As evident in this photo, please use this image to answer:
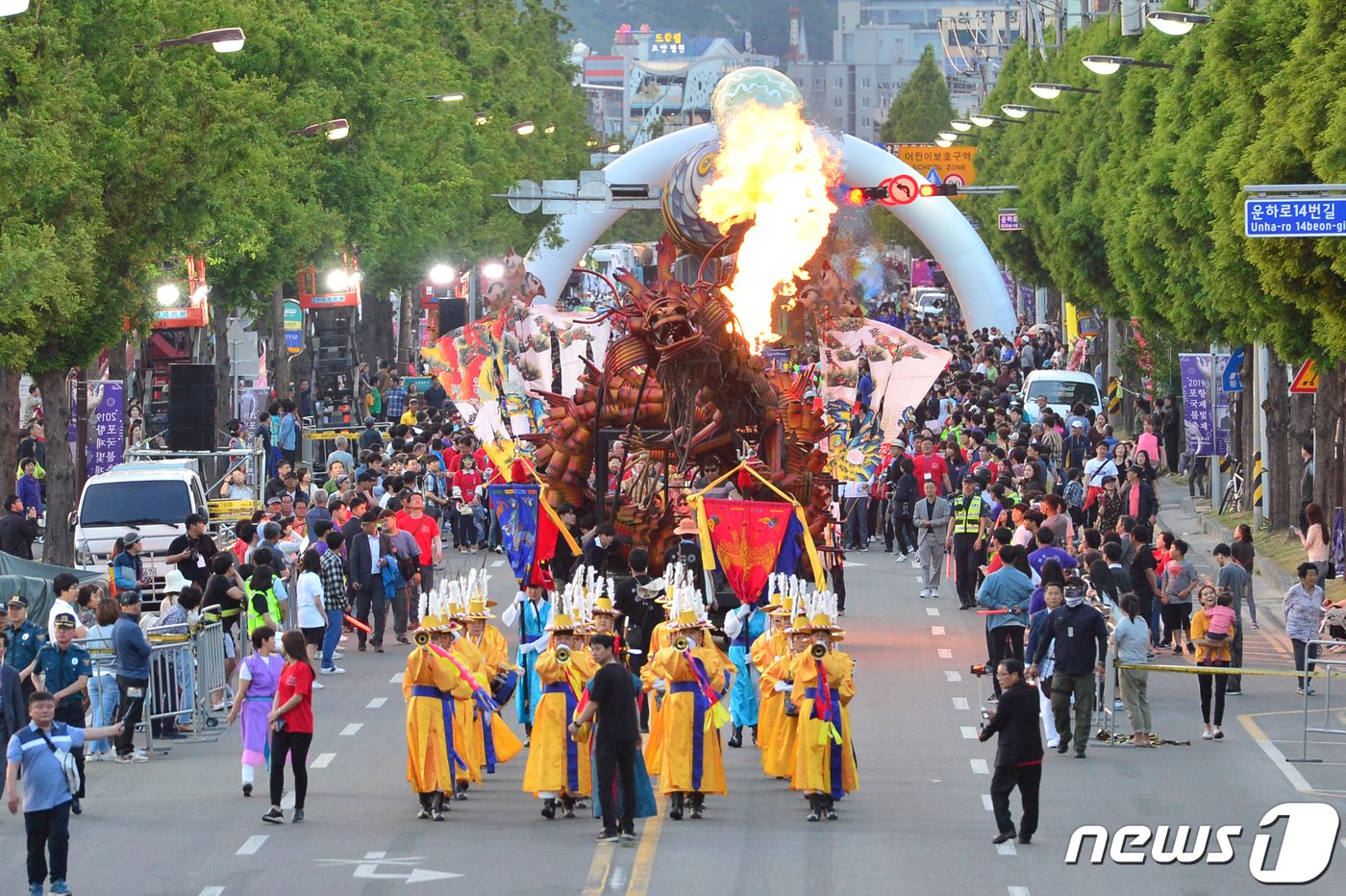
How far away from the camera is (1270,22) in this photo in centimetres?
2589

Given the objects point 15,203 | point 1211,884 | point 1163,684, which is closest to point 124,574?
point 15,203

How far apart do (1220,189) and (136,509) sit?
13.0 metres

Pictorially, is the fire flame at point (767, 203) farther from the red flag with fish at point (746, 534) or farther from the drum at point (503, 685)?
the drum at point (503, 685)

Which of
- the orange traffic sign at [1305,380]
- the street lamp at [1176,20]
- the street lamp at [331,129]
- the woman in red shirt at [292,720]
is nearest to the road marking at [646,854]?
the woman in red shirt at [292,720]

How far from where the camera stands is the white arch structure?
209ft

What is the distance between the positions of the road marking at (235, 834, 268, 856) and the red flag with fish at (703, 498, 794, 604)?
649 cm

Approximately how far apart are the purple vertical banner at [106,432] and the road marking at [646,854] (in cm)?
1909

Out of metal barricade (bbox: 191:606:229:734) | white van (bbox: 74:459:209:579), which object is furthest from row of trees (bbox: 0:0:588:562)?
metal barricade (bbox: 191:606:229:734)

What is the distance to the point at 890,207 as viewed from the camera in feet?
220

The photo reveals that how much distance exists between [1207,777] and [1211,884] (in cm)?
359

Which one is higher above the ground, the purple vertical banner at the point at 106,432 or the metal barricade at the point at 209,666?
the purple vertical banner at the point at 106,432

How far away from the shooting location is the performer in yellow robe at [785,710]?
1717 cm

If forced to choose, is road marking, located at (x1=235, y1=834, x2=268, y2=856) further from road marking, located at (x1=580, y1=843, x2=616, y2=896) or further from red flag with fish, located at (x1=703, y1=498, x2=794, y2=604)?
red flag with fish, located at (x1=703, y1=498, x2=794, y2=604)

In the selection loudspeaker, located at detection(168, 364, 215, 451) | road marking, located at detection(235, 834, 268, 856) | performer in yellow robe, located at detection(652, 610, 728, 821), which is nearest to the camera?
road marking, located at detection(235, 834, 268, 856)
